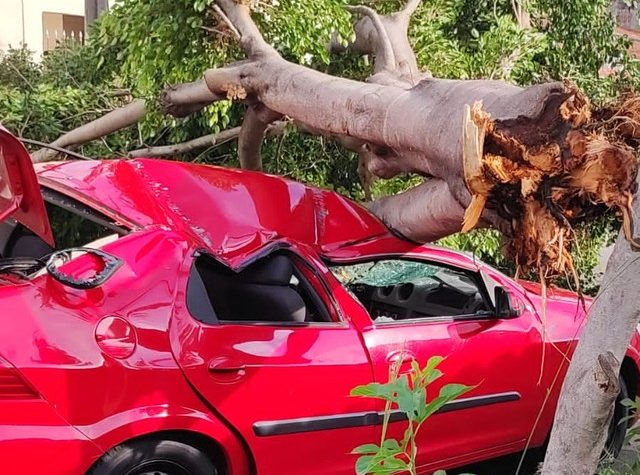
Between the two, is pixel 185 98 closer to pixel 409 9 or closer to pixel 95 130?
pixel 95 130

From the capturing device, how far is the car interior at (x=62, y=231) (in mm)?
3551

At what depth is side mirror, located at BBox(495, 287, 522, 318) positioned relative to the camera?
4176 mm

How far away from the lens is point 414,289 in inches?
178

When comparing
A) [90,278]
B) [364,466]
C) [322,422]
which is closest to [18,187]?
[90,278]

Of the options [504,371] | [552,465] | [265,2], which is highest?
[265,2]

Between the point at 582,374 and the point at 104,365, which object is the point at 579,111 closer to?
the point at 582,374

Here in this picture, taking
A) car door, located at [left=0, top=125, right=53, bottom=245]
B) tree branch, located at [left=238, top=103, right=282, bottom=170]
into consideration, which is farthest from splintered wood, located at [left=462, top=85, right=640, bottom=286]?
tree branch, located at [left=238, top=103, right=282, bottom=170]

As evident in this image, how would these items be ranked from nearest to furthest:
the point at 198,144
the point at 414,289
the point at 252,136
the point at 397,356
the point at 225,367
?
the point at 225,367
the point at 397,356
the point at 414,289
the point at 252,136
the point at 198,144

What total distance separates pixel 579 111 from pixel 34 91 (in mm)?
6970

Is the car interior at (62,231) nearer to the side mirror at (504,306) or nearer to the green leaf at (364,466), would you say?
the green leaf at (364,466)

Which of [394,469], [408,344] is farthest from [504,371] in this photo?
[394,469]

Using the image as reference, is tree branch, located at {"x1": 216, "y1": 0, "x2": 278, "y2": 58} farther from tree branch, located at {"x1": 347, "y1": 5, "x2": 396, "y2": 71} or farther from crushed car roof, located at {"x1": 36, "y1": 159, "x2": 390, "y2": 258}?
crushed car roof, located at {"x1": 36, "y1": 159, "x2": 390, "y2": 258}

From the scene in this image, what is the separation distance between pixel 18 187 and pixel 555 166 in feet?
6.38

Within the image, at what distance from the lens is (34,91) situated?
8273 millimetres
